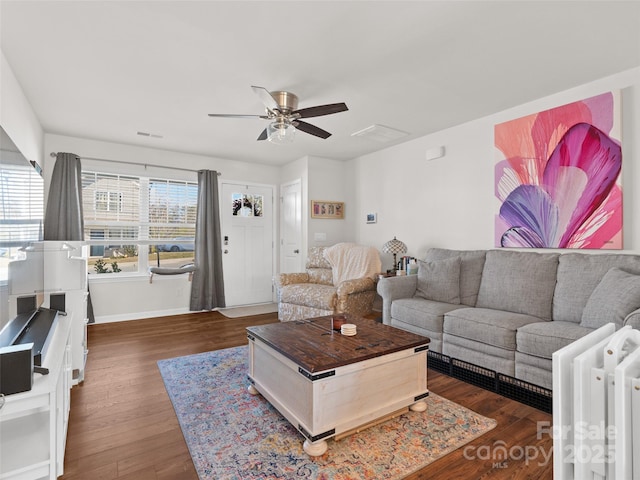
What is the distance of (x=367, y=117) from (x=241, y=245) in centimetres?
310

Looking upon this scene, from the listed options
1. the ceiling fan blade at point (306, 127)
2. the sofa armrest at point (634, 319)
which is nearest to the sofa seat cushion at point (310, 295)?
the ceiling fan blade at point (306, 127)

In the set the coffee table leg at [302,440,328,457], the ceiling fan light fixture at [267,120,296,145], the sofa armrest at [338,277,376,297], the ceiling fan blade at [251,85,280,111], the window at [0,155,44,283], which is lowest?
the coffee table leg at [302,440,328,457]

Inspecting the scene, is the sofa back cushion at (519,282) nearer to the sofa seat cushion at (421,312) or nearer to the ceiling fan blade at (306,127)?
the sofa seat cushion at (421,312)

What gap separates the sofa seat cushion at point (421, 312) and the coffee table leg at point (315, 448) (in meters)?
1.54

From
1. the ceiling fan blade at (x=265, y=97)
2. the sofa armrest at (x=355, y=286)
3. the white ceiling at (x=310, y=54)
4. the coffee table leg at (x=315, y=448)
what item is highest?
the white ceiling at (x=310, y=54)

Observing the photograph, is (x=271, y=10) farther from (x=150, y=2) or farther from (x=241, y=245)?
(x=241, y=245)

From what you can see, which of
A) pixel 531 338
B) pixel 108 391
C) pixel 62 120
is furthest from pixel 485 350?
pixel 62 120

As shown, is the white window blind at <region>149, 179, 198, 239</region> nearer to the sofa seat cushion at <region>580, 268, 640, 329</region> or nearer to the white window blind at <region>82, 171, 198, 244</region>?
the white window blind at <region>82, 171, 198, 244</region>

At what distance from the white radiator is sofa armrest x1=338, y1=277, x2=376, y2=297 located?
9.14 ft

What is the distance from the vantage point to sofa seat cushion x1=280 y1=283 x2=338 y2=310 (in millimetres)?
3820

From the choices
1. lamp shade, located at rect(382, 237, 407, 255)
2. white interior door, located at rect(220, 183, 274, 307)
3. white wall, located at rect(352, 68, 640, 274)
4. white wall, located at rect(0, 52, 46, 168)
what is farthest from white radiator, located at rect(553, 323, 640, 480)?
white interior door, located at rect(220, 183, 274, 307)

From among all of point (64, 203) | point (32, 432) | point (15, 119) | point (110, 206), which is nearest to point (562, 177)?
point (32, 432)

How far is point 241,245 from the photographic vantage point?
5.46m

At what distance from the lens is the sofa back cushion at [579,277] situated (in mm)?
2336
